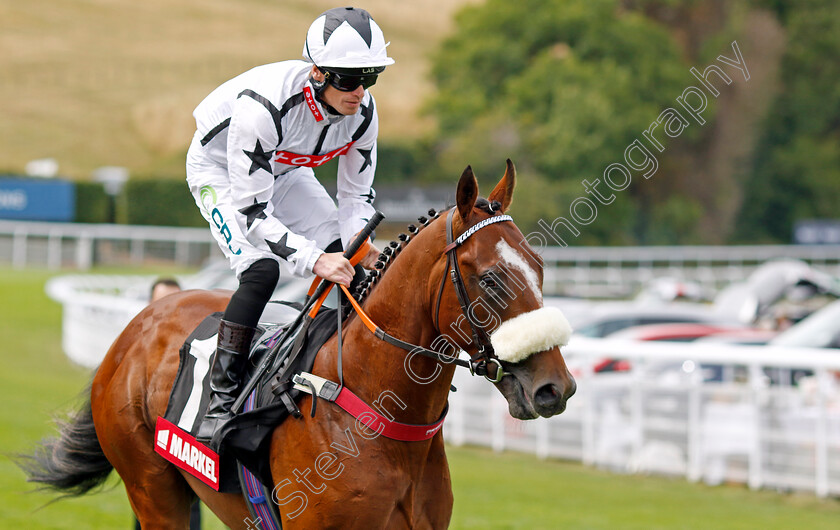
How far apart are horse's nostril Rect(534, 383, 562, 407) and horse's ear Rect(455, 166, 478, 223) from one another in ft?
1.86

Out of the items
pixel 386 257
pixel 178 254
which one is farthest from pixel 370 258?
pixel 178 254

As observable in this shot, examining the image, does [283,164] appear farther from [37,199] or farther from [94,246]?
[37,199]

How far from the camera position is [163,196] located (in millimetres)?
28281

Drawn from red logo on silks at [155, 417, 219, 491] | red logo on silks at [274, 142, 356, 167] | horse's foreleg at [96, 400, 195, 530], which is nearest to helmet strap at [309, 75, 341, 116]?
red logo on silks at [274, 142, 356, 167]

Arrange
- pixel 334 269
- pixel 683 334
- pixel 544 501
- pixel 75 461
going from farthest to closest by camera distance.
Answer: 1. pixel 683 334
2. pixel 544 501
3. pixel 75 461
4. pixel 334 269

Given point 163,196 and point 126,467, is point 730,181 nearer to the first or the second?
point 163,196

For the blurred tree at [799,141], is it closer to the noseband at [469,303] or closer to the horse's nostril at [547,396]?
the noseband at [469,303]

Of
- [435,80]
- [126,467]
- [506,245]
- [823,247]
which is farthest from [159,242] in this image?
[506,245]

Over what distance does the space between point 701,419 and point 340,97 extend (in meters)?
5.27

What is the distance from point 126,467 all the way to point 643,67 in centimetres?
2657

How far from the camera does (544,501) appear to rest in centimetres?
686

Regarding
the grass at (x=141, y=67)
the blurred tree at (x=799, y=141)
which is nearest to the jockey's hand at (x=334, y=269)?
the grass at (x=141, y=67)

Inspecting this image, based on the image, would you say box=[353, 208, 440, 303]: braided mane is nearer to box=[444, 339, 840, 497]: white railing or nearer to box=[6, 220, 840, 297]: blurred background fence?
box=[444, 339, 840, 497]: white railing

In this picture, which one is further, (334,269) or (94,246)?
(94,246)
